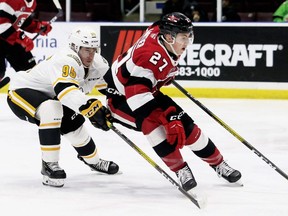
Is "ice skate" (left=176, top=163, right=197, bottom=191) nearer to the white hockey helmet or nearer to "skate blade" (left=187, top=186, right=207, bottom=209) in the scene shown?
"skate blade" (left=187, top=186, right=207, bottom=209)

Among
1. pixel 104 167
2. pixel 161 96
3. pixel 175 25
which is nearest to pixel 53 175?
pixel 104 167

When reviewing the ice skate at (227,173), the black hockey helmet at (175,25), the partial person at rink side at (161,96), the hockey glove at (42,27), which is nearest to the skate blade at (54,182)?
the partial person at rink side at (161,96)

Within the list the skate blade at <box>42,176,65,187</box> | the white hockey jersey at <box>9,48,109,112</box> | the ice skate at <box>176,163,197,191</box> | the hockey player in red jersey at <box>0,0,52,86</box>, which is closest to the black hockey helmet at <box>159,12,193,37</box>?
the white hockey jersey at <box>9,48,109,112</box>

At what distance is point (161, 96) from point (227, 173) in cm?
48

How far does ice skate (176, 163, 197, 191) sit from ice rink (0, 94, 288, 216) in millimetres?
55

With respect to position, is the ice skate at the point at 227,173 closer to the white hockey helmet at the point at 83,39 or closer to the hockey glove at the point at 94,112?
the hockey glove at the point at 94,112

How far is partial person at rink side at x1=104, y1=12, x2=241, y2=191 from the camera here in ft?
11.6

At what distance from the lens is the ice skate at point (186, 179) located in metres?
3.57

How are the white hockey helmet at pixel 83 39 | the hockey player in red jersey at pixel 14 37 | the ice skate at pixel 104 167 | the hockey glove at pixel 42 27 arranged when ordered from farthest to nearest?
the hockey glove at pixel 42 27 < the hockey player in red jersey at pixel 14 37 < the ice skate at pixel 104 167 < the white hockey helmet at pixel 83 39

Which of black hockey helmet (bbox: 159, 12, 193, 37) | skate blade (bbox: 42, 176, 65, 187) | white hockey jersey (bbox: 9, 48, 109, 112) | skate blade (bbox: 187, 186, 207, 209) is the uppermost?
black hockey helmet (bbox: 159, 12, 193, 37)

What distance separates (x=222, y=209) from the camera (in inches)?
132

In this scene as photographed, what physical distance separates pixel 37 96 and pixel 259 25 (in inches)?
158

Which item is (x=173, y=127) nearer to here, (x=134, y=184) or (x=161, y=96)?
(x=161, y=96)

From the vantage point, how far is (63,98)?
11.8 feet
